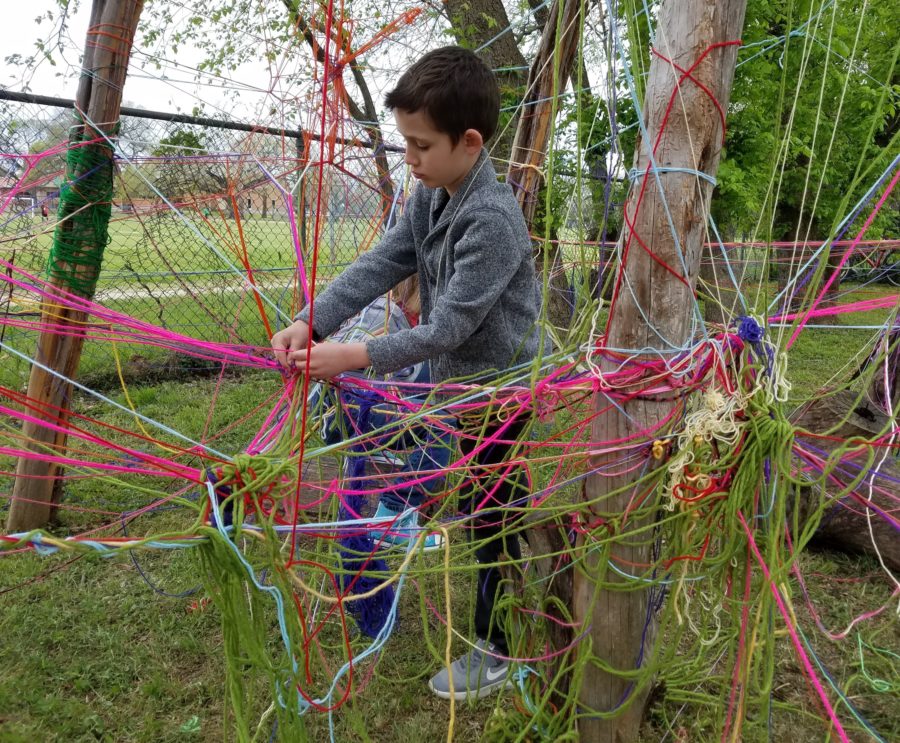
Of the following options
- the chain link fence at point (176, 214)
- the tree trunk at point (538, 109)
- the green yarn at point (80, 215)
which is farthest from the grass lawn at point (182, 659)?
the tree trunk at point (538, 109)

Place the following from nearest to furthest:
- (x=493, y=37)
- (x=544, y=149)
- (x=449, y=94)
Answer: (x=449, y=94) < (x=544, y=149) < (x=493, y=37)

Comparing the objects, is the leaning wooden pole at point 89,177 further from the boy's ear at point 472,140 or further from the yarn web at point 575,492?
the boy's ear at point 472,140

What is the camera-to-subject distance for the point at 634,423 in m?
1.28

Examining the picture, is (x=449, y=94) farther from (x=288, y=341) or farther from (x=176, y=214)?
(x=176, y=214)

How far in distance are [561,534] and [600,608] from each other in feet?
0.55

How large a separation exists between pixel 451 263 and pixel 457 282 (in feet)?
0.41

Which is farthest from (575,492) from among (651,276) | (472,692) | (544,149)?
(544,149)

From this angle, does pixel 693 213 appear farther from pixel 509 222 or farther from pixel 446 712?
pixel 446 712

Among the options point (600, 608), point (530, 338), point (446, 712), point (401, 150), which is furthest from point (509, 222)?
point (401, 150)

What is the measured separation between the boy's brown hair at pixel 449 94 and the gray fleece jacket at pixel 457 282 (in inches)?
4.2

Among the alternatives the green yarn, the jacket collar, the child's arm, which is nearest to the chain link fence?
the green yarn

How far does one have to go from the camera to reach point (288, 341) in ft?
4.56

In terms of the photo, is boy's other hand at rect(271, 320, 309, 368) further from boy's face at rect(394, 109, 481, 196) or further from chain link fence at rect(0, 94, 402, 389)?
chain link fence at rect(0, 94, 402, 389)

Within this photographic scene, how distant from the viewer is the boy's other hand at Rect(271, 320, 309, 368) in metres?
1.34
